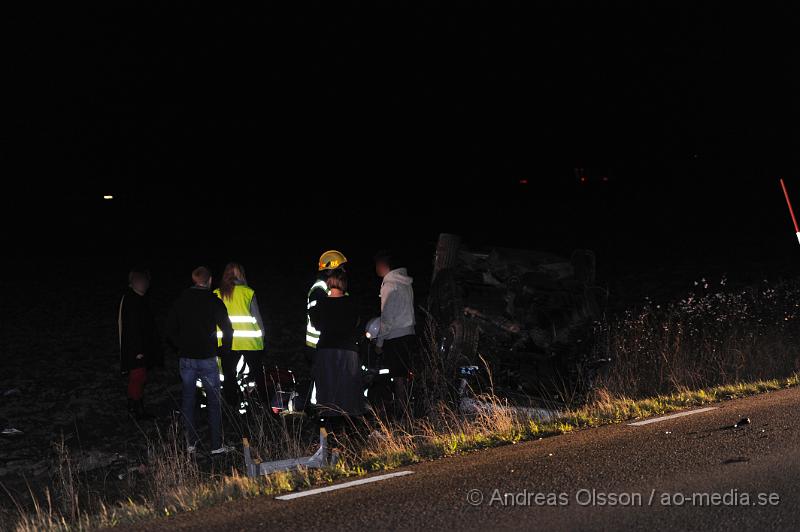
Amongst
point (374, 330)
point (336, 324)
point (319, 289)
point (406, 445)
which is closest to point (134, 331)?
point (319, 289)

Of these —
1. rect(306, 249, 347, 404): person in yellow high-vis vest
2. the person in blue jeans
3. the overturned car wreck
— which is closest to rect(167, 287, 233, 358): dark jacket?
the person in blue jeans

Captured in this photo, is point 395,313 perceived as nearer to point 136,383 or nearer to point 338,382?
point 338,382

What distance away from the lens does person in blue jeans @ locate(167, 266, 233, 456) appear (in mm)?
9805

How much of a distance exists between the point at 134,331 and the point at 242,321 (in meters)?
1.28

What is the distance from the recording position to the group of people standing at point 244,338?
883 cm

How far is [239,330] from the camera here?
10.8 metres

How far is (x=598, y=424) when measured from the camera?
9648 mm

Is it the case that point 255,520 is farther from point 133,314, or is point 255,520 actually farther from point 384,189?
point 384,189

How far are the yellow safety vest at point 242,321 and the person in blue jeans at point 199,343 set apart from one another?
610mm

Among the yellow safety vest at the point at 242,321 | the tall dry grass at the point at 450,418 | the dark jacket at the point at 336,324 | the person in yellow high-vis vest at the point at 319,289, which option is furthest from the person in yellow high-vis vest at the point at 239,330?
the dark jacket at the point at 336,324

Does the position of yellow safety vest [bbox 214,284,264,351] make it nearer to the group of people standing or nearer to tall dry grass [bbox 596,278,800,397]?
the group of people standing

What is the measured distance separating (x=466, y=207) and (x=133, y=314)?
3363cm

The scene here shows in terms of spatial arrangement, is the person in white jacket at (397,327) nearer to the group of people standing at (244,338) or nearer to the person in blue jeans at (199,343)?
the group of people standing at (244,338)

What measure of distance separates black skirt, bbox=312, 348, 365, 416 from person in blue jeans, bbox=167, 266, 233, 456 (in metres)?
1.46
